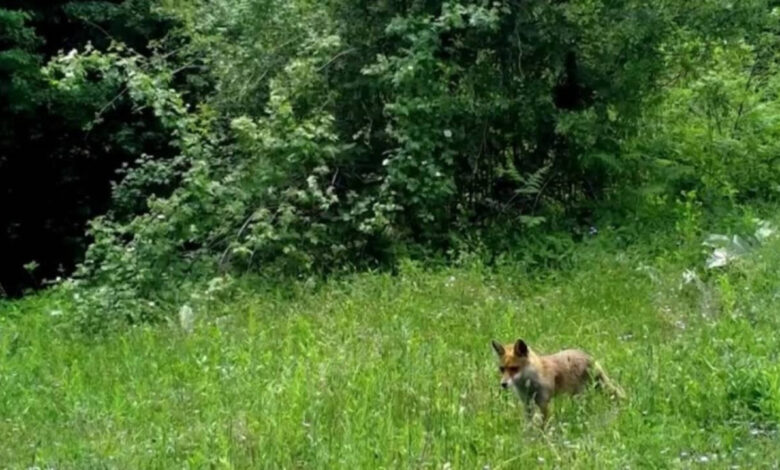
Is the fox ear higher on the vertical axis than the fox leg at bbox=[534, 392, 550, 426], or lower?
higher

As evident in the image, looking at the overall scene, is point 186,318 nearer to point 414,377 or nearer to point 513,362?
point 414,377

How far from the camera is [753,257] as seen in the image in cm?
716

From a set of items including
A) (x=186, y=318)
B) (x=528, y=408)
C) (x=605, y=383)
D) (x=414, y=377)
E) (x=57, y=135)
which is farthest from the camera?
(x=57, y=135)

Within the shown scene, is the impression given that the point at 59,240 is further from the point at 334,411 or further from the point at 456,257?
the point at 334,411

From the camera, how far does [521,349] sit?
4777 millimetres

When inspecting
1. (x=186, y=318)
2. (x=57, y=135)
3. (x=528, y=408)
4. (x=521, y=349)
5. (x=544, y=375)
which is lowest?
(x=57, y=135)

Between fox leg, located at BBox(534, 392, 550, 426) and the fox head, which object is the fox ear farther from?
fox leg, located at BBox(534, 392, 550, 426)

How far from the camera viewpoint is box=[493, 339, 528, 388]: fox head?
4.78m

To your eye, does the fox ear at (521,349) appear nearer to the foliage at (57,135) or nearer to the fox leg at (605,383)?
the fox leg at (605,383)

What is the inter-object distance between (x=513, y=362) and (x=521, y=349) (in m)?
0.08

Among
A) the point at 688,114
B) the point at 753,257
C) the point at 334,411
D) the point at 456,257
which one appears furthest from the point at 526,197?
the point at 334,411

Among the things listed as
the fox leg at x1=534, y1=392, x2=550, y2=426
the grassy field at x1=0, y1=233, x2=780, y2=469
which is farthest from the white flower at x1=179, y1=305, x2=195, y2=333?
the fox leg at x1=534, y1=392, x2=550, y2=426

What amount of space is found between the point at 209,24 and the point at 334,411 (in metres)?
6.07

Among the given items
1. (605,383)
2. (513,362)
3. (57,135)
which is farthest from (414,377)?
(57,135)
